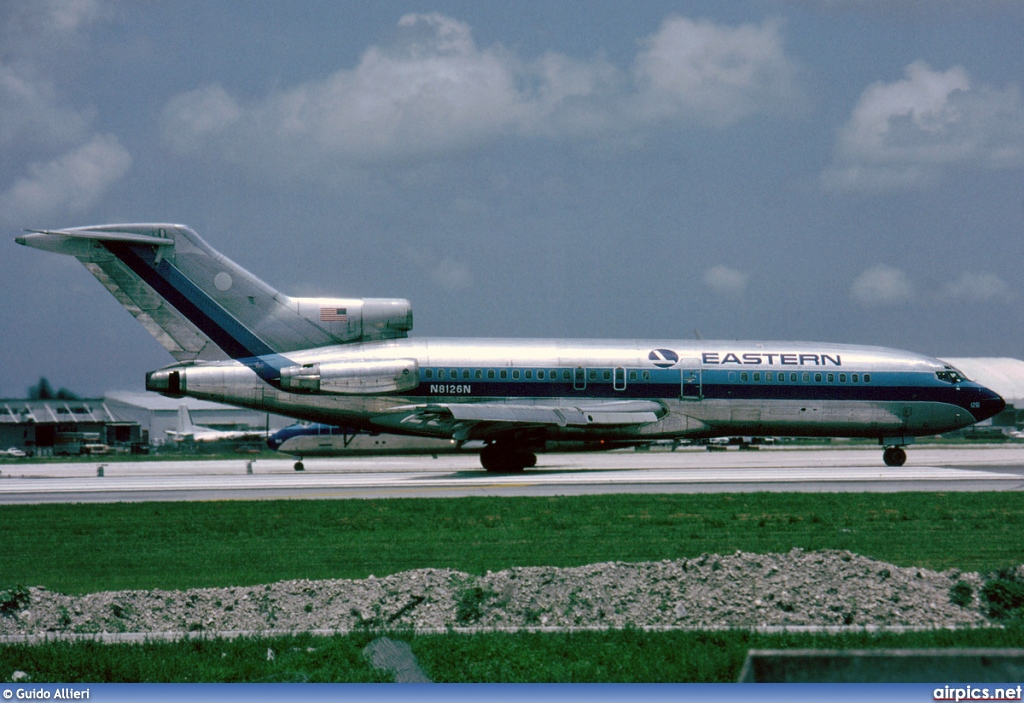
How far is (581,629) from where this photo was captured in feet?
29.0

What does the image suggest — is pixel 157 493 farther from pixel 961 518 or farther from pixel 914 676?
pixel 914 676

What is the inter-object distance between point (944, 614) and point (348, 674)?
18.1 feet

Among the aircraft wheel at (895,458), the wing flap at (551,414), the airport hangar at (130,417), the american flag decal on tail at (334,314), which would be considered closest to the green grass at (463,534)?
the wing flap at (551,414)

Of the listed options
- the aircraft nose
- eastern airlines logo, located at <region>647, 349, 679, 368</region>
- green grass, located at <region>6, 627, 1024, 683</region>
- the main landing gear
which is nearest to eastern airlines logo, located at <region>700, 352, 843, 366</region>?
eastern airlines logo, located at <region>647, 349, 679, 368</region>

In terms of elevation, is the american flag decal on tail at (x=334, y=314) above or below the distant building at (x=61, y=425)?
above

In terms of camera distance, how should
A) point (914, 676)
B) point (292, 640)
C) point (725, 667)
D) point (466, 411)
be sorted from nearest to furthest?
1. point (914, 676)
2. point (725, 667)
3. point (292, 640)
4. point (466, 411)

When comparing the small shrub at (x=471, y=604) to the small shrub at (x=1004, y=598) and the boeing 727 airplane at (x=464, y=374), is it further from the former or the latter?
the boeing 727 airplane at (x=464, y=374)

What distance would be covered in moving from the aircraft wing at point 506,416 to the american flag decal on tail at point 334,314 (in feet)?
11.8

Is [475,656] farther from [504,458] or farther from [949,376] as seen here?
[949,376]

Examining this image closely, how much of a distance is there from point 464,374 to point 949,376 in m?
17.4

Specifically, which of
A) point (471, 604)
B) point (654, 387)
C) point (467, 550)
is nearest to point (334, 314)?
point (654, 387)

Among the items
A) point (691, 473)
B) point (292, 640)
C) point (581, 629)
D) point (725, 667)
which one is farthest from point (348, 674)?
point (691, 473)

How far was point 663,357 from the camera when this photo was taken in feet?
112

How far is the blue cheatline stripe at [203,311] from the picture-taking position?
3188cm
